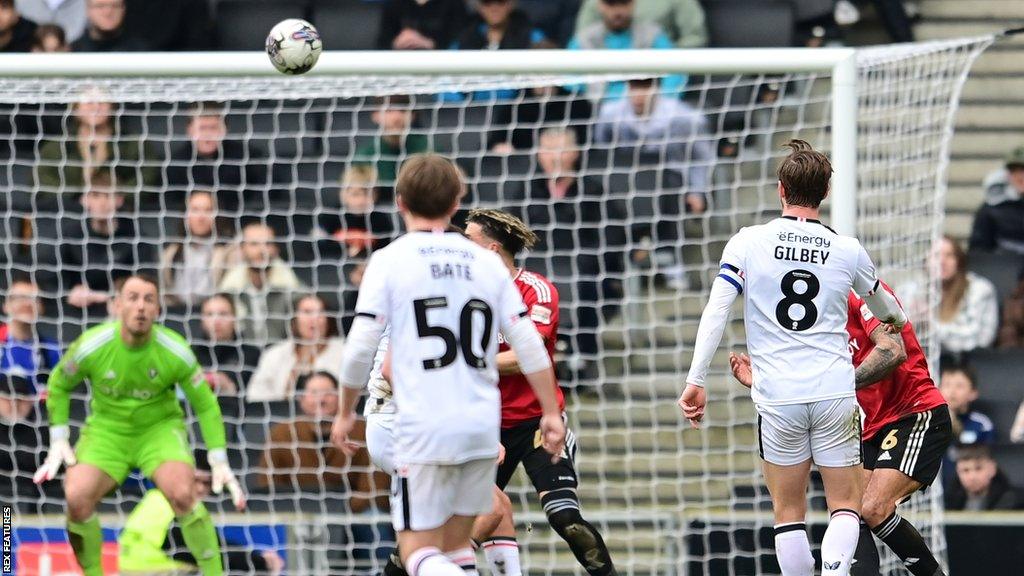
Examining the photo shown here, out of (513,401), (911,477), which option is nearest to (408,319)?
(513,401)

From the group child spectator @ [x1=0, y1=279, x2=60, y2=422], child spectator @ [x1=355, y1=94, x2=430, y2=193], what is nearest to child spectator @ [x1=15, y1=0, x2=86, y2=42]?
child spectator @ [x1=0, y1=279, x2=60, y2=422]

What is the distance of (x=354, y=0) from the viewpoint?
40.5 ft

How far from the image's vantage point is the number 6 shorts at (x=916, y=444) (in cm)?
702

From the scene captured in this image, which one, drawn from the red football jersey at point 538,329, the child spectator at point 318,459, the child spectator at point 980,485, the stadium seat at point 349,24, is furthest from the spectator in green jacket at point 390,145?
the child spectator at point 980,485

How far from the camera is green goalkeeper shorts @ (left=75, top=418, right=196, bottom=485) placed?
29.3 ft

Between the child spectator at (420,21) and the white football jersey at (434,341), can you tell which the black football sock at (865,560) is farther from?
the child spectator at (420,21)

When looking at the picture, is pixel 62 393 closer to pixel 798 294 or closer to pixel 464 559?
pixel 464 559

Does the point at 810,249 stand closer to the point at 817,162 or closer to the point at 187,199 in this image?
the point at 817,162

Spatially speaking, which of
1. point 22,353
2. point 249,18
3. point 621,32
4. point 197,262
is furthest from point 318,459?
point 249,18

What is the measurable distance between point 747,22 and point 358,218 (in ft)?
10.8

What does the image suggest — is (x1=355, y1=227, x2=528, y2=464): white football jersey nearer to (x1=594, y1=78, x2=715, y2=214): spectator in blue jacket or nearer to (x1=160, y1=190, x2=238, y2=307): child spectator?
(x1=594, y1=78, x2=715, y2=214): spectator in blue jacket

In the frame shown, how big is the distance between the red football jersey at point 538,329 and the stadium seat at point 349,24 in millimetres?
5130

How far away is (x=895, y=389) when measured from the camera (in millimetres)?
7184

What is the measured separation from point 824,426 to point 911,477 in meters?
0.96
